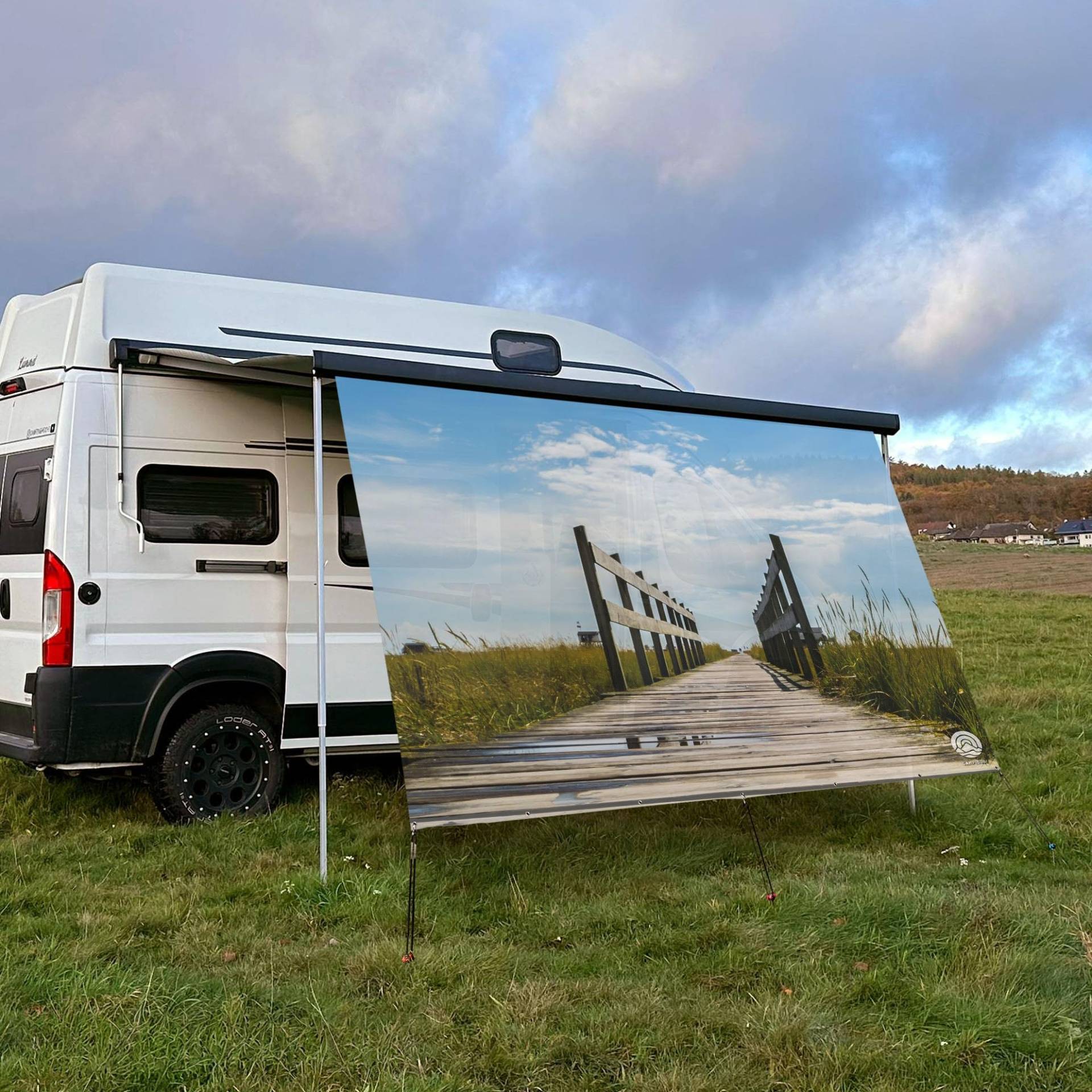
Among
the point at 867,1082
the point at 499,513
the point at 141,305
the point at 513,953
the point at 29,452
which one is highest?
the point at 141,305

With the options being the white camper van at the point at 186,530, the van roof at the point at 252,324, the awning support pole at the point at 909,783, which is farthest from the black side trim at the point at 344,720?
the awning support pole at the point at 909,783

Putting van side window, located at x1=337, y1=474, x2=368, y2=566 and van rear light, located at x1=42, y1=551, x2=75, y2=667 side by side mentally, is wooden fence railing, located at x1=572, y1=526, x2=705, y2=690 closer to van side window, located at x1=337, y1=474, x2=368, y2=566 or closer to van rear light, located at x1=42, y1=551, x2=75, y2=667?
van side window, located at x1=337, y1=474, x2=368, y2=566

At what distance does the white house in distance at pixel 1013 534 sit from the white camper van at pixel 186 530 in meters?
30.8

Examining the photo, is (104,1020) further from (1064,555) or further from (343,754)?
(1064,555)

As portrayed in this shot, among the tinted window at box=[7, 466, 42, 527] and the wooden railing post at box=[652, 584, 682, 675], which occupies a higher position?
the tinted window at box=[7, 466, 42, 527]

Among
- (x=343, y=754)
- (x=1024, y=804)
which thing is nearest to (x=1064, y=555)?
(x=1024, y=804)

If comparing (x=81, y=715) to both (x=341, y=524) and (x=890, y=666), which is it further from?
(x=890, y=666)

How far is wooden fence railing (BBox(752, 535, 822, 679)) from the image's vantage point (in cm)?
572

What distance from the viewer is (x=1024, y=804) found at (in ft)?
22.0

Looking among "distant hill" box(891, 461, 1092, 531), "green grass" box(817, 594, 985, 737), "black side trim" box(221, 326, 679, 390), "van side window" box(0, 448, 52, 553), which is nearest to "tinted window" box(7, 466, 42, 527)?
"van side window" box(0, 448, 52, 553)

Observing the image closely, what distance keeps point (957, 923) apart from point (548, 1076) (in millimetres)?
1999

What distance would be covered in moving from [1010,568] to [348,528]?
75.9 feet

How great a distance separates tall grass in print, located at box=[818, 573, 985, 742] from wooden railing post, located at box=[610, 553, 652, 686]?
1.10m

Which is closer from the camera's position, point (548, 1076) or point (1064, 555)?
point (548, 1076)
